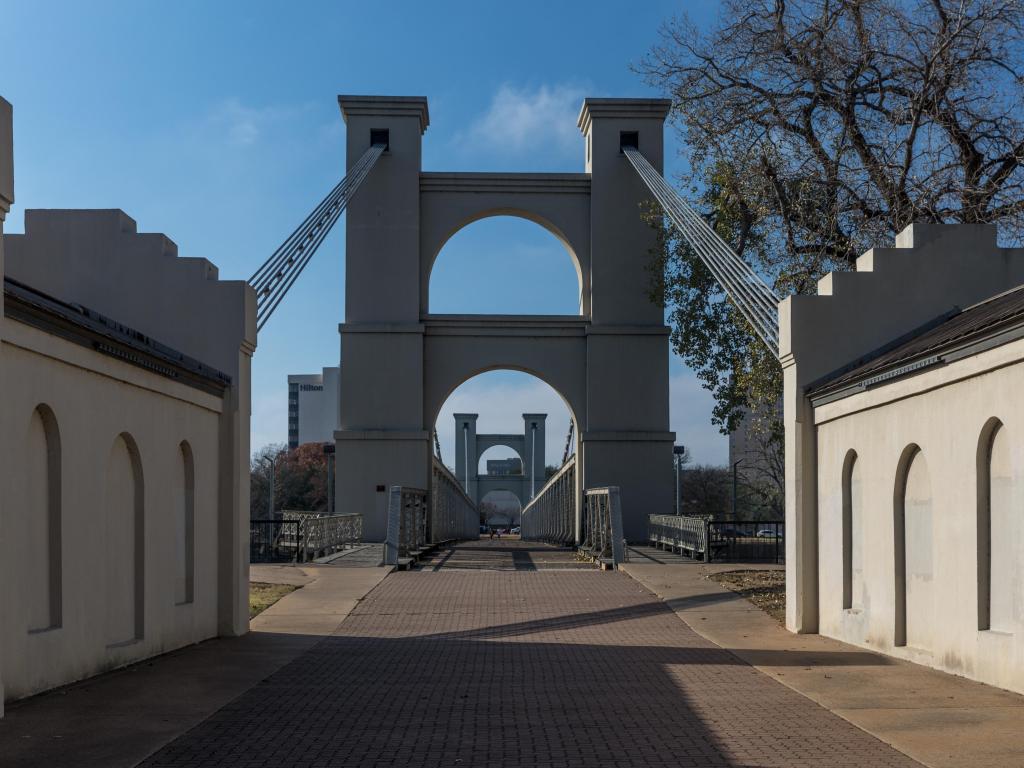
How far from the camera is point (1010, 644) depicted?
8516mm

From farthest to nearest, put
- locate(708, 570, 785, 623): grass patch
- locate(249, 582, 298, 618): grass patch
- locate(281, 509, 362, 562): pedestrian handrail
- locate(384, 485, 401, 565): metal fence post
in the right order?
locate(281, 509, 362, 562): pedestrian handrail → locate(384, 485, 401, 565): metal fence post → locate(249, 582, 298, 618): grass patch → locate(708, 570, 785, 623): grass patch

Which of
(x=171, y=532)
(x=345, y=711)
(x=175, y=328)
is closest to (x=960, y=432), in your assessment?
(x=345, y=711)

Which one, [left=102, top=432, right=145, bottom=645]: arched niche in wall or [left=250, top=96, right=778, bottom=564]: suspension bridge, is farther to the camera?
[left=250, top=96, right=778, bottom=564]: suspension bridge

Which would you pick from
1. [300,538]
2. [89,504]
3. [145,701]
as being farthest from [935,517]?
[300,538]

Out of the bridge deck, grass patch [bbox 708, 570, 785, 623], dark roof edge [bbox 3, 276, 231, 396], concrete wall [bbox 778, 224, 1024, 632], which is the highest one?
concrete wall [bbox 778, 224, 1024, 632]

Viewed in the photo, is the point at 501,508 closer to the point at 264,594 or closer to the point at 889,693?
the point at 264,594

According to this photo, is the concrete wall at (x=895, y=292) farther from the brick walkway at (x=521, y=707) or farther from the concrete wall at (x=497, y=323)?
the concrete wall at (x=497, y=323)

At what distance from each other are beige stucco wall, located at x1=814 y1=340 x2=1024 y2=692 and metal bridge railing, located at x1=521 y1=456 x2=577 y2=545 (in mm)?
24409

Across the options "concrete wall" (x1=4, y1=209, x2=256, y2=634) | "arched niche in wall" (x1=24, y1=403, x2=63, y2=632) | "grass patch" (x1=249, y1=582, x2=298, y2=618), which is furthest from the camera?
"grass patch" (x1=249, y1=582, x2=298, y2=618)

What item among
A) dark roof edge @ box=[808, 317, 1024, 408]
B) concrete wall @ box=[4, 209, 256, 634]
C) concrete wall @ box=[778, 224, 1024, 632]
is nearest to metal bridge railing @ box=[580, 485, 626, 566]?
concrete wall @ box=[778, 224, 1024, 632]

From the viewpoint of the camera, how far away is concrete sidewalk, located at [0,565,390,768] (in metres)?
6.72

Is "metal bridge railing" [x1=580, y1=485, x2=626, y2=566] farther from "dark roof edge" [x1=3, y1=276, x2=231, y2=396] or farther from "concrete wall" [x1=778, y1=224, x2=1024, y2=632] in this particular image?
"dark roof edge" [x1=3, y1=276, x2=231, y2=396]

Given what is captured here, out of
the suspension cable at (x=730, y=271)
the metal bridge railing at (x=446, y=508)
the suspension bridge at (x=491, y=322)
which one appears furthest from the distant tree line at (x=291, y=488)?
the suspension cable at (x=730, y=271)

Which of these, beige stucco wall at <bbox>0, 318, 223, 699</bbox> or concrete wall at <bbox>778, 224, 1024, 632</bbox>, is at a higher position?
concrete wall at <bbox>778, 224, 1024, 632</bbox>
